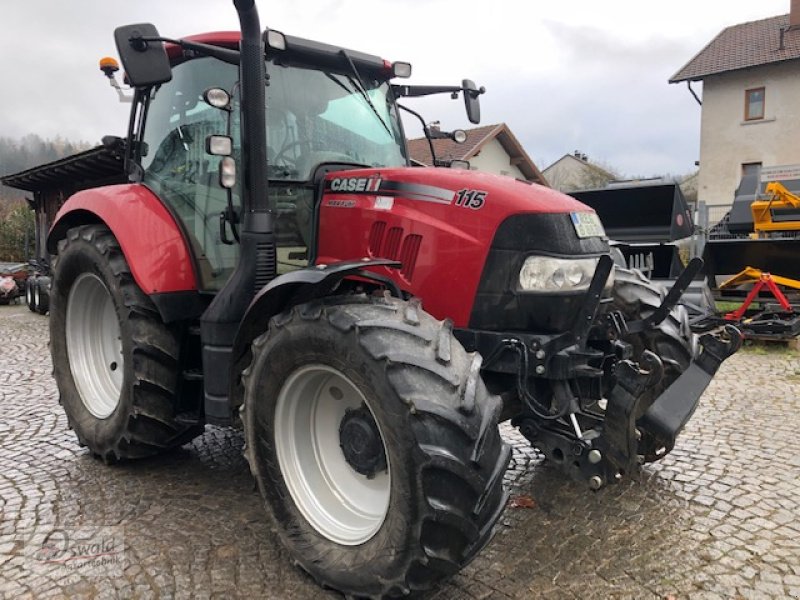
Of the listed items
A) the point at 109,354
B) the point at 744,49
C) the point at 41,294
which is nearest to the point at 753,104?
the point at 744,49

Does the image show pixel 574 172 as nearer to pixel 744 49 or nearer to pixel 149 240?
pixel 744 49

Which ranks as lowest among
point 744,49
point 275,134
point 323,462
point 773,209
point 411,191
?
point 323,462

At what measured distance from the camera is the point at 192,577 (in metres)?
2.56

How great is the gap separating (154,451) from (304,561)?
1.43 m

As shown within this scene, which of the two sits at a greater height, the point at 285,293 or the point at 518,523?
the point at 285,293

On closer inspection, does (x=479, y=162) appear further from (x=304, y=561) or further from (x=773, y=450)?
(x=304, y=561)

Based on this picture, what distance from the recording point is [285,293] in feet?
8.75

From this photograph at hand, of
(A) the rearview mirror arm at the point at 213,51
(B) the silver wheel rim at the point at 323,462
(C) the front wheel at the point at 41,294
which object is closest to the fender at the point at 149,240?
(A) the rearview mirror arm at the point at 213,51

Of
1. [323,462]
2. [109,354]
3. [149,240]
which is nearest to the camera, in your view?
[323,462]

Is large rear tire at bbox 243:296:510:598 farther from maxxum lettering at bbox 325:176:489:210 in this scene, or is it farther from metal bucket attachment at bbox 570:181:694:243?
metal bucket attachment at bbox 570:181:694:243

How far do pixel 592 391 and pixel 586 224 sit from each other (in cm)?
74

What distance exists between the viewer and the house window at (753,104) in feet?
76.5

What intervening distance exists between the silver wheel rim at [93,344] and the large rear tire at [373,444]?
1.79m

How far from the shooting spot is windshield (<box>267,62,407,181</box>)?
3.26m
